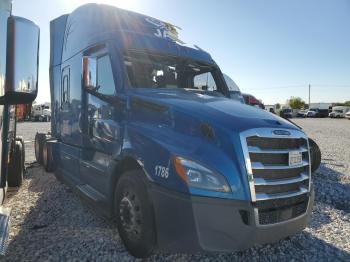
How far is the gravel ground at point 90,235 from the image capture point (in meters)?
4.23

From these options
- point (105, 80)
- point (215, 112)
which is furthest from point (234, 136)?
point (105, 80)

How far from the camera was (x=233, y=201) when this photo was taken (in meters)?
3.31

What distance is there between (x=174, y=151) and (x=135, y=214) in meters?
0.95

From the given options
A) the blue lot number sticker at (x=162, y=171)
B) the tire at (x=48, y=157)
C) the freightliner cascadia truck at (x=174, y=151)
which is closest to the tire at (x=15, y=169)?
the tire at (x=48, y=157)

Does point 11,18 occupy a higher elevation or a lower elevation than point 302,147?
higher

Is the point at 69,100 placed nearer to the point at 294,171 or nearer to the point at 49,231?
the point at 49,231

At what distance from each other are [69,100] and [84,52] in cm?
122

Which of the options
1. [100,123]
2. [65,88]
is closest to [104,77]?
[100,123]

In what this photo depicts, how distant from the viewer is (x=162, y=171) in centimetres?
358

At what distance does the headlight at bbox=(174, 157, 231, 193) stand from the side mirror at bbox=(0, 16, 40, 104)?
4.77 feet

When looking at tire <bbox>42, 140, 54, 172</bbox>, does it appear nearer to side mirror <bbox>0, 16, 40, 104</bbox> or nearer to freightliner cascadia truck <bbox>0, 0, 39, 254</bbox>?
freightliner cascadia truck <bbox>0, 0, 39, 254</bbox>

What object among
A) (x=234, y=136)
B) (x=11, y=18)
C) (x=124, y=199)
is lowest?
(x=124, y=199)

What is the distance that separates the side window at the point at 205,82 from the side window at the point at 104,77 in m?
1.32

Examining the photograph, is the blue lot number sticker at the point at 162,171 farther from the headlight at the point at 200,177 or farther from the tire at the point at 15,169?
the tire at the point at 15,169
